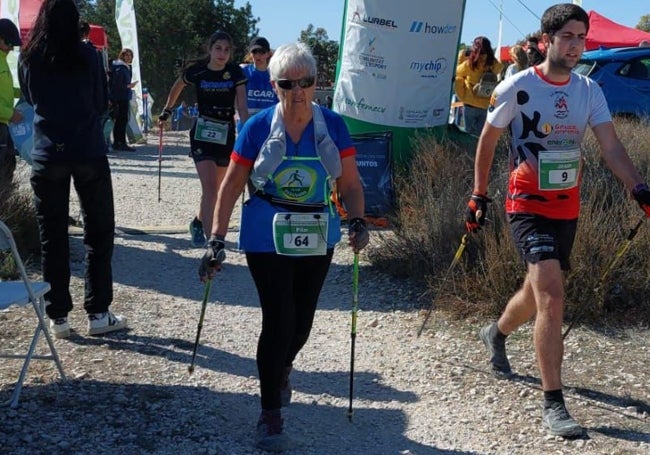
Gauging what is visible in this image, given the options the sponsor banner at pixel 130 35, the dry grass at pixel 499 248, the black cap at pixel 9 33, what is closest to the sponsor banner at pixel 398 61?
the dry grass at pixel 499 248

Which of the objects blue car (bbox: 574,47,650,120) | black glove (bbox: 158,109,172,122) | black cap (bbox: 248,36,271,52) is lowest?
black glove (bbox: 158,109,172,122)

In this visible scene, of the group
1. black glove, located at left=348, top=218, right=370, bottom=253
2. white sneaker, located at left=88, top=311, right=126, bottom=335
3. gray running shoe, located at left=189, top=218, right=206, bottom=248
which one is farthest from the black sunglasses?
gray running shoe, located at left=189, top=218, right=206, bottom=248

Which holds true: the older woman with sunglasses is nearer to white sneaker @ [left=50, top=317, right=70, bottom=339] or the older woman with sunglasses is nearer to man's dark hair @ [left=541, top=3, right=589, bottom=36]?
man's dark hair @ [left=541, top=3, right=589, bottom=36]

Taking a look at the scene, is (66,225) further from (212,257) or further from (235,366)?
(212,257)

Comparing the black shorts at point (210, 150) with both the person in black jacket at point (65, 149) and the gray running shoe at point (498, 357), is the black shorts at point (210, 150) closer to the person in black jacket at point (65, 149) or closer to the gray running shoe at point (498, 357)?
the person in black jacket at point (65, 149)

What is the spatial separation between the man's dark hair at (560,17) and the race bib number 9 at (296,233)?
5.24 ft

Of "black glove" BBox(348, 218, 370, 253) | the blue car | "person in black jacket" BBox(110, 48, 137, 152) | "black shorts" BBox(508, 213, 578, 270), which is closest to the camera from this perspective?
"black glove" BBox(348, 218, 370, 253)

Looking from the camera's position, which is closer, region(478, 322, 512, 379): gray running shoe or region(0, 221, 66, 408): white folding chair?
region(0, 221, 66, 408): white folding chair

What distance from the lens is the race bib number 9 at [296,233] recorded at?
390 centimetres

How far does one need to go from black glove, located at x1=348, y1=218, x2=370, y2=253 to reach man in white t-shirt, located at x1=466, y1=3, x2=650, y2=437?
89 cm

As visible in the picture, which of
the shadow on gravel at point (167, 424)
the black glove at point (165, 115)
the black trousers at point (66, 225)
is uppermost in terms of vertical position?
the black glove at point (165, 115)

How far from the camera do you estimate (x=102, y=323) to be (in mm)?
5492

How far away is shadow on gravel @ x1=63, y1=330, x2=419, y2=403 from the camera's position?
4.87m

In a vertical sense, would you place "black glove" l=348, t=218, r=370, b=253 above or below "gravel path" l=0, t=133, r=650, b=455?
above
